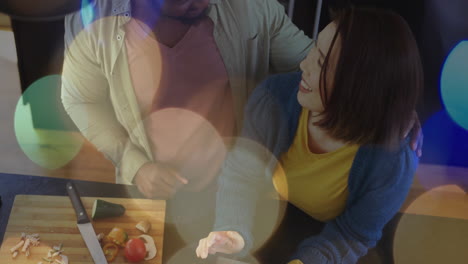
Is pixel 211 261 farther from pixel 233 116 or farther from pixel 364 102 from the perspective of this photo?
pixel 364 102

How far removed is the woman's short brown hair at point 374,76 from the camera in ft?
2.45

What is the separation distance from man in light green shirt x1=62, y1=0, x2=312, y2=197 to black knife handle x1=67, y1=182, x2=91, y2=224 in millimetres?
108

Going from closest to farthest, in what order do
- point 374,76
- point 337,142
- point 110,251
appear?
point 374,76 → point 337,142 → point 110,251

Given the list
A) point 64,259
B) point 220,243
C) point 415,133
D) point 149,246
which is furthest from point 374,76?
point 64,259

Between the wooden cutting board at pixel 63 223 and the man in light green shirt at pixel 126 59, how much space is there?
10cm

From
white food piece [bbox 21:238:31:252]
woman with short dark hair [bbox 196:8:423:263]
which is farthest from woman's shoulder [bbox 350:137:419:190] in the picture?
white food piece [bbox 21:238:31:252]

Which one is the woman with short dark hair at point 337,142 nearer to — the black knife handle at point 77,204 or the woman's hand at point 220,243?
the woman's hand at point 220,243

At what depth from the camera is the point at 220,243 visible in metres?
0.95

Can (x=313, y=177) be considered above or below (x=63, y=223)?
above

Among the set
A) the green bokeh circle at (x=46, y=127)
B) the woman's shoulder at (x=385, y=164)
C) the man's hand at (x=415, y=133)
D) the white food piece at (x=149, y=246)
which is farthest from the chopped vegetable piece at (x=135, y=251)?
the man's hand at (x=415, y=133)

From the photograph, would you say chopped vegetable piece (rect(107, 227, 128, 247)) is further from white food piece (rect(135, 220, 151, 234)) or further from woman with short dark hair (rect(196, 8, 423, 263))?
woman with short dark hair (rect(196, 8, 423, 263))

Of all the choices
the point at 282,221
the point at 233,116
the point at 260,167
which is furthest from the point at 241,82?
the point at 282,221

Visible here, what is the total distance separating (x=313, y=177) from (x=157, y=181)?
1.17 ft

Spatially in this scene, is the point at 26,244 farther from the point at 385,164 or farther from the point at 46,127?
the point at 385,164
